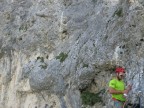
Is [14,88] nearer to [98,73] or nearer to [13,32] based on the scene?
[13,32]

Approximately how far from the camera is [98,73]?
16719 millimetres

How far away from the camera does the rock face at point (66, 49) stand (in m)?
15.7

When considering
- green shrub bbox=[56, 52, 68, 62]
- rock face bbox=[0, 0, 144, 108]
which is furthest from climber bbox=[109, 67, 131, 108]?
green shrub bbox=[56, 52, 68, 62]

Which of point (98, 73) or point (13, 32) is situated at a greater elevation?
point (13, 32)

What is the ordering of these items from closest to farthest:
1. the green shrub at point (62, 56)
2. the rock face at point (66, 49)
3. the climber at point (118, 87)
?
the climber at point (118, 87), the rock face at point (66, 49), the green shrub at point (62, 56)

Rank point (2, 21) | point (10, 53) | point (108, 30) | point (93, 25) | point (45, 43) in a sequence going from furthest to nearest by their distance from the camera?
1. point (2, 21)
2. point (10, 53)
3. point (45, 43)
4. point (93, 25)
5. point (108, 30)

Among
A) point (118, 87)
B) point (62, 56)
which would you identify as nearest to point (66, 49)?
point (62, 56)

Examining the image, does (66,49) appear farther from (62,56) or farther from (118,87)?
(118,87)

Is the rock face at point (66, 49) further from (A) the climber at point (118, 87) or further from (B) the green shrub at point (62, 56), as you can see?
(A) the climber at point (118, 87)

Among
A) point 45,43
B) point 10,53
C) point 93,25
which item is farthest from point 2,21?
point 93,25

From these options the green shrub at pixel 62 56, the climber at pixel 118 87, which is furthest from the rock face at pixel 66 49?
the climber at pixel 118 87

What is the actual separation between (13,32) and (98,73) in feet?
29.9

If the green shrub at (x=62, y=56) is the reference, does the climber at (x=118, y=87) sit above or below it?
below

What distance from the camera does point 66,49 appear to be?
19531mm
